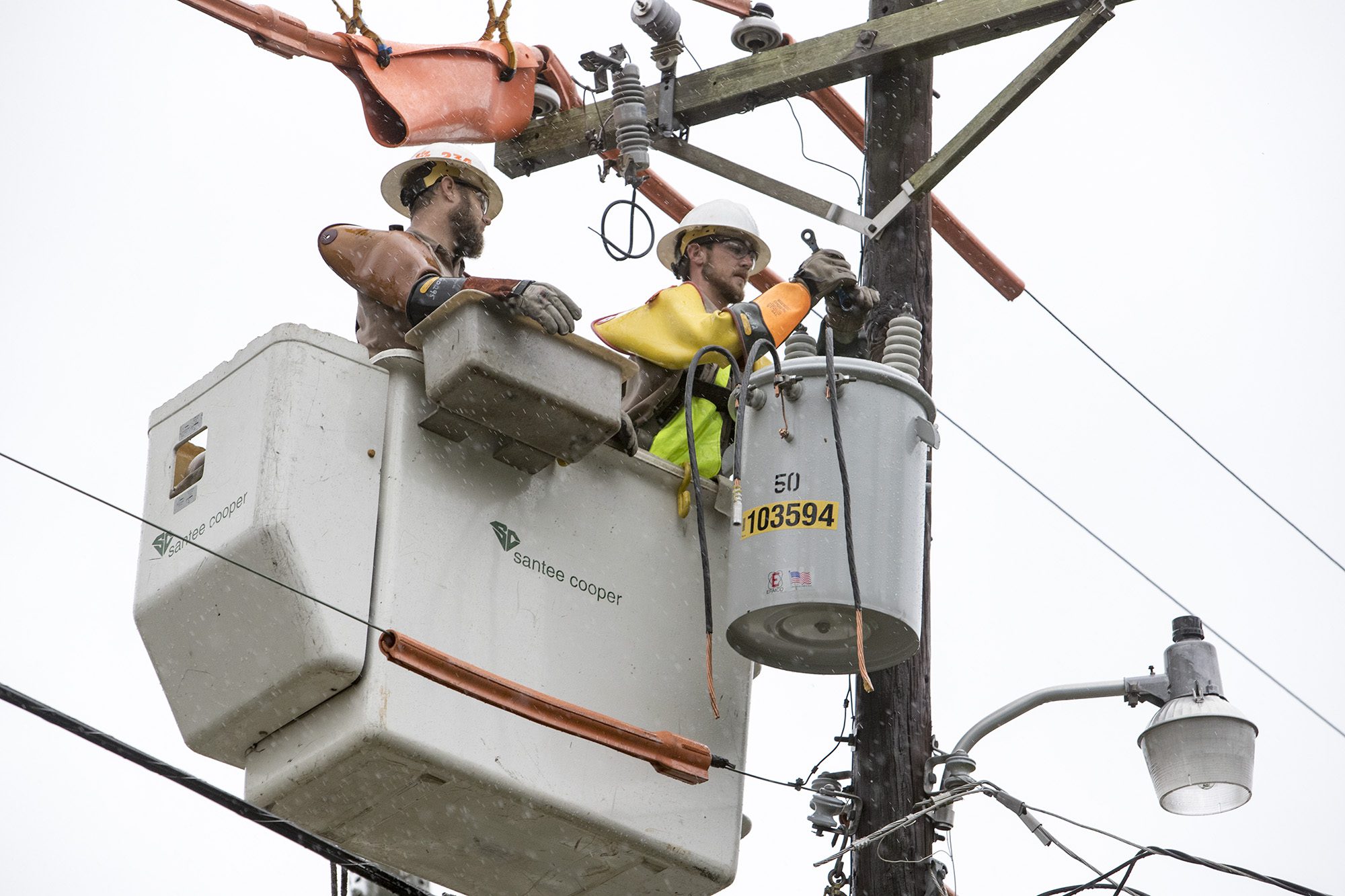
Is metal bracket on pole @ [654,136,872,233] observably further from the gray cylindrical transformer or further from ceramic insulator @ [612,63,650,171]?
the gray cylindrical transformer

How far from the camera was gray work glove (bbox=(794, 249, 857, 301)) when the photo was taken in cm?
845

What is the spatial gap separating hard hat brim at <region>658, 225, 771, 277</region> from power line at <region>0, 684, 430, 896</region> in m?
2.86

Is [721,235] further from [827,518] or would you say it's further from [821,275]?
[827,518]

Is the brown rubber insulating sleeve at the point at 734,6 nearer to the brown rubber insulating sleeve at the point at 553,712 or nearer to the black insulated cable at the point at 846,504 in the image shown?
the black insulated cable at the point at 846,504

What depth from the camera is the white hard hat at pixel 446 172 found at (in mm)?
8539

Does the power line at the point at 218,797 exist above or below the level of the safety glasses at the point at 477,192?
below

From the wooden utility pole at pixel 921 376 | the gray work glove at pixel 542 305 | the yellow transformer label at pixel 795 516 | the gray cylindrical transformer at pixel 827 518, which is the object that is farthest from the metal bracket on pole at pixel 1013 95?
the gray work glove at pixel 542 305

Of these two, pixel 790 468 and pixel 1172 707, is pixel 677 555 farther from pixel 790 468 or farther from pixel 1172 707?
pixel 1172 707

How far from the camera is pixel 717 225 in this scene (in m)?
8.90

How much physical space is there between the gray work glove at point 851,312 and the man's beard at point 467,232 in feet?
4.15

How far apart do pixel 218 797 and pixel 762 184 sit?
3.81 meters

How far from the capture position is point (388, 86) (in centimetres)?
962

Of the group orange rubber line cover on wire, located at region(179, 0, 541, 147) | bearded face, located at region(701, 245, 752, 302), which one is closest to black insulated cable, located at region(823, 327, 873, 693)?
bearded face, located at region(701, 245, 752, 302)

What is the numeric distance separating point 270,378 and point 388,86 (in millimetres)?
2683
